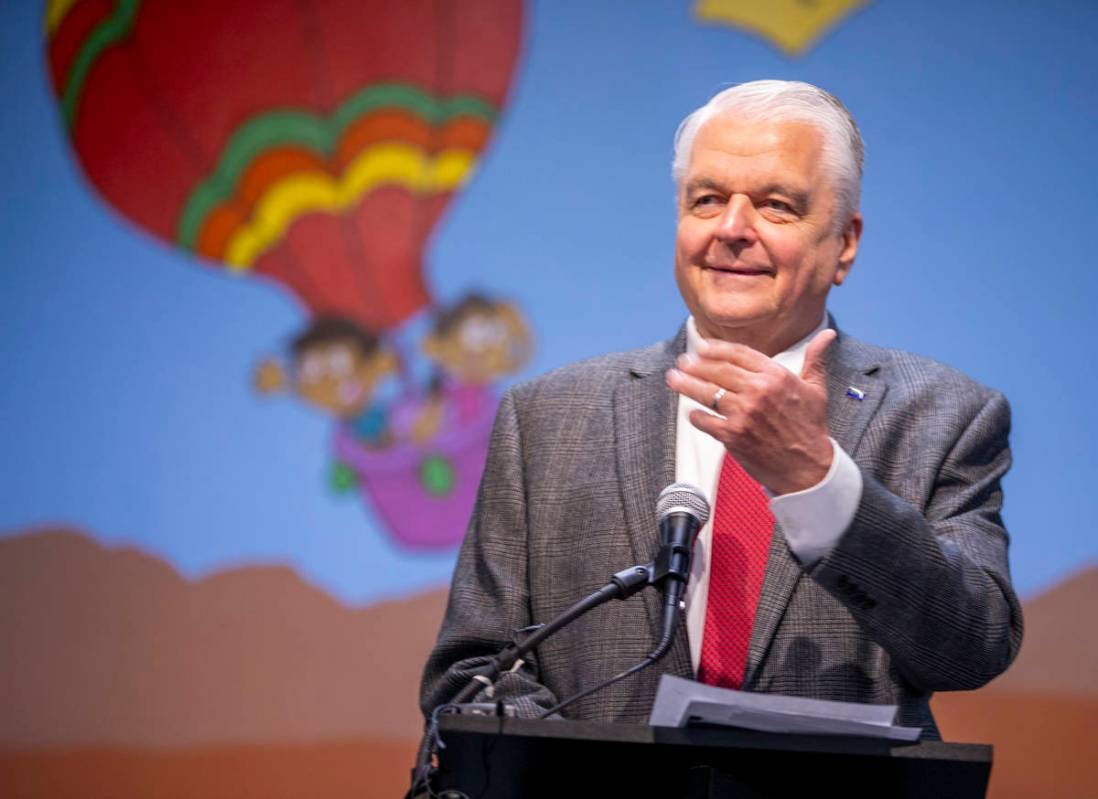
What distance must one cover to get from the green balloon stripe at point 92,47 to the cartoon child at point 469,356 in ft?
3.83

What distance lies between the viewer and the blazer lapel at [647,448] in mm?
2053

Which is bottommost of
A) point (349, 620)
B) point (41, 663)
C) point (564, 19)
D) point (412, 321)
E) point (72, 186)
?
point (41, 663)

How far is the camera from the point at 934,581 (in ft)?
5.53

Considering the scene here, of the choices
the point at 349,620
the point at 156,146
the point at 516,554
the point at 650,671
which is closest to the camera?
the point at 650,671

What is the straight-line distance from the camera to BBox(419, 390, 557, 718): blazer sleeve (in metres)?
2.00

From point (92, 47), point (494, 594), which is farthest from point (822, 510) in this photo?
point (92, 47)

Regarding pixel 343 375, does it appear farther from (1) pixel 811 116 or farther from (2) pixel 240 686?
(1) pixel 811 116

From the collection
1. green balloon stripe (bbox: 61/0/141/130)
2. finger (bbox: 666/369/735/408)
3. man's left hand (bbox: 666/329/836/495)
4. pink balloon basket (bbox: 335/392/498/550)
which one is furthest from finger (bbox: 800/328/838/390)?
green balloon stripe (bbox: 61/0/141/130)

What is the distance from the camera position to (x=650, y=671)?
203cm

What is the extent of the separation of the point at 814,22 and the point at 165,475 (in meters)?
2.07

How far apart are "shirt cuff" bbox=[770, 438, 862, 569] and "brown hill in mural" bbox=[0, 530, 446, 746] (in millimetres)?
1809

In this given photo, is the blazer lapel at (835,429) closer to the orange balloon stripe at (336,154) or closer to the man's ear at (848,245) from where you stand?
the man's ear at (848,245)

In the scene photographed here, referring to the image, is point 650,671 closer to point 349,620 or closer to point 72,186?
point 349,620

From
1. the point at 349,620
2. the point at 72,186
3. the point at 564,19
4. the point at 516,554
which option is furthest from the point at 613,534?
the point at 72,186
